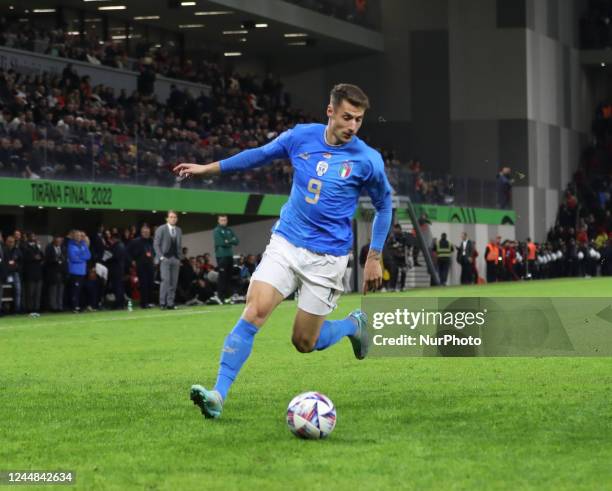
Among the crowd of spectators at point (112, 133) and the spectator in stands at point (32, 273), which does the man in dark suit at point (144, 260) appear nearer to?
the crowd of spectators at point (112, 133)

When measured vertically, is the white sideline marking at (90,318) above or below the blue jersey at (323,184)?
below

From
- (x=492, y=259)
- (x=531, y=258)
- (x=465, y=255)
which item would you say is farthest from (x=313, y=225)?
(x=531, y=258)

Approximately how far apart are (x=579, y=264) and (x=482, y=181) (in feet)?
21.4

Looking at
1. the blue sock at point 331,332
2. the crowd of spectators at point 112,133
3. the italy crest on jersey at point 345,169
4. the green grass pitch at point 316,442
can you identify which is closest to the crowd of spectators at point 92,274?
the crowd of spectators at point 112,133

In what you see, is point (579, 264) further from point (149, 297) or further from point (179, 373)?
point (179, 373)

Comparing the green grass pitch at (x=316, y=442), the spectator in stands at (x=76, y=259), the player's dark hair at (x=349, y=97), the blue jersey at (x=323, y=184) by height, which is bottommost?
the spectator in stands at (x=76, y=259)

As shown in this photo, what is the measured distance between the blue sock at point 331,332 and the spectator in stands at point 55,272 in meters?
18.1

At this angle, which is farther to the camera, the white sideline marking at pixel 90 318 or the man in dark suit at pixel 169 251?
the man in dark suit at pixel 169 251

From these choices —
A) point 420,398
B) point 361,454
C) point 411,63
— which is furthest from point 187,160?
point 411,63

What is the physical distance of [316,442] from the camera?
820 centimetres

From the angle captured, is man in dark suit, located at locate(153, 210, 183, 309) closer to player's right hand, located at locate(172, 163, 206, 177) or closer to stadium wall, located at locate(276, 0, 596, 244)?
player's right hand, located at locate(172, 163, 206, 177)

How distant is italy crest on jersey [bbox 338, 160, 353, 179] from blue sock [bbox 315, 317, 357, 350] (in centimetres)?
122

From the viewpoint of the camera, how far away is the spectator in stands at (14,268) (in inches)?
1055

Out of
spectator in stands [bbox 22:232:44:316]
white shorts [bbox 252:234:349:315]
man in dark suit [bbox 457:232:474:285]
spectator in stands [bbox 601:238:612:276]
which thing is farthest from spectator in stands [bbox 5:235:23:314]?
spectator in stands [bbox 601:238:612:276]
